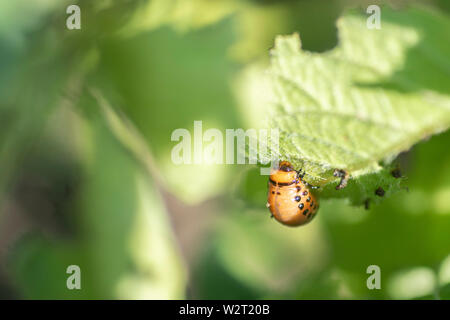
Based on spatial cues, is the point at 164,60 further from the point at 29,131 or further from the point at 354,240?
the point at 354,240

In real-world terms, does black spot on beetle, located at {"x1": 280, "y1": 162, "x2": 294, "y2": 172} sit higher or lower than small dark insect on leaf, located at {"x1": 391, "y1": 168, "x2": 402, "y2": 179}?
higher

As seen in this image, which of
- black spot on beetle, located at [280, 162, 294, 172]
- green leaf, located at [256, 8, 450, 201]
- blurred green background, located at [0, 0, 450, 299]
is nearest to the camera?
green leaf, located at [256, 8, 450, 201]

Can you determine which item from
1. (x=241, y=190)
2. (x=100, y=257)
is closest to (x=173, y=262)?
(x=100, y=257)

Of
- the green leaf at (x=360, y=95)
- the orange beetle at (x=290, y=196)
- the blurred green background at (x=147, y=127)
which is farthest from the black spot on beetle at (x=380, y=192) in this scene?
the blurred green background at (x=147, y=127)

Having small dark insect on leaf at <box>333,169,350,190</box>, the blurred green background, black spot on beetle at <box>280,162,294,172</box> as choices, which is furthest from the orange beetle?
the blurred green background

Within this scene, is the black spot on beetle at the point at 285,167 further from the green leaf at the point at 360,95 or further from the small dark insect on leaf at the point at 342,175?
the small dark insect on leaf at the point at 342,175

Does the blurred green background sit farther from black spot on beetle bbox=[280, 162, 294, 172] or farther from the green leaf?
the green leaf

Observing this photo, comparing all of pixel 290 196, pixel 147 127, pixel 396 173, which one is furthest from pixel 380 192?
pixel 147 127
